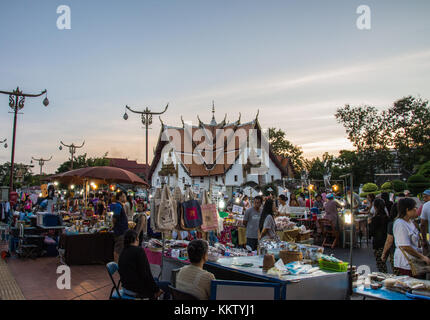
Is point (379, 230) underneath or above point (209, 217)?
underneath

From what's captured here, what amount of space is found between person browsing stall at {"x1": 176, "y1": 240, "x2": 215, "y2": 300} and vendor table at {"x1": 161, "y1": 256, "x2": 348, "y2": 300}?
72 cm

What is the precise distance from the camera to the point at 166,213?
557 cm

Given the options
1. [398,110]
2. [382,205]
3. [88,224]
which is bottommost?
[88,224]

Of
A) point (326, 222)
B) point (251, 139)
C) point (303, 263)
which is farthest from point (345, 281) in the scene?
point (251, 139)

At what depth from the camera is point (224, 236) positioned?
34.6 feet

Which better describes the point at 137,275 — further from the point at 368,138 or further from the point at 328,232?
the point at 368,138

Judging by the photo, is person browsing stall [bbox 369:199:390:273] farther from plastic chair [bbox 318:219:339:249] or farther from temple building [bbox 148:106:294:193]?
temple building [bbox 148:106:294:193]

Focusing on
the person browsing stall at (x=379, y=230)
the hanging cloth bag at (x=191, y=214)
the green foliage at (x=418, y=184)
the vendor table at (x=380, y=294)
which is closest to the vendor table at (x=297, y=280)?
the vendor table at (x=380, y=294)

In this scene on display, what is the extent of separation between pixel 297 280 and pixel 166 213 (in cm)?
270

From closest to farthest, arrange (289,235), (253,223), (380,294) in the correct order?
(380,294) → (253,223) → (289,235)

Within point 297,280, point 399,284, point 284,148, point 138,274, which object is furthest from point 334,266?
point 284,148

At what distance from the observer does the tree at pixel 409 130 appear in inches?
1345
